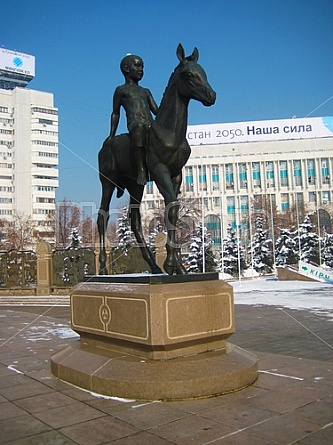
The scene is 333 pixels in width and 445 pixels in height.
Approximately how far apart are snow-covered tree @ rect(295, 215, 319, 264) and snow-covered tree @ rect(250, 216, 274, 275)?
340cm

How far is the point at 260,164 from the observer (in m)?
76.0

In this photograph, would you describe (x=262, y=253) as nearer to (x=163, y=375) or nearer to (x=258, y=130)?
(x=258, y=130)

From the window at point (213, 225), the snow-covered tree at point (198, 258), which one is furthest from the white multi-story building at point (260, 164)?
the snow-covered tree at point (198, 258)

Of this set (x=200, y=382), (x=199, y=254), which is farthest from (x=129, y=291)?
(x=199, y=254)

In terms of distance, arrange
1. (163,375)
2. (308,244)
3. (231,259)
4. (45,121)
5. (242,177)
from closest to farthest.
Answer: (163,375), (231,259), (308,244), (242,177), (45,121)

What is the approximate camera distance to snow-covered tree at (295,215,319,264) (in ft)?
154

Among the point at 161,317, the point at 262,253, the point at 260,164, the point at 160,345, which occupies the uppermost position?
the point at 260,164

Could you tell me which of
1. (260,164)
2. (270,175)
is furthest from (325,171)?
(260,164)

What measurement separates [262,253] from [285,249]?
8.36 feet

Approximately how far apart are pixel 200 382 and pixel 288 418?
972 millimetres

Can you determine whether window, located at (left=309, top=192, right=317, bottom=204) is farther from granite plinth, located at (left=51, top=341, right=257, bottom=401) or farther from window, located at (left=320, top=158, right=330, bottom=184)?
granite plinth, located at (left=51, top=341, right=257, bottom=401)

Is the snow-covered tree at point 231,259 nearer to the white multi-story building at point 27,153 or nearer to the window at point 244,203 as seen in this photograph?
the window at point 244,203

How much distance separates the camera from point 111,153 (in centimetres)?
688

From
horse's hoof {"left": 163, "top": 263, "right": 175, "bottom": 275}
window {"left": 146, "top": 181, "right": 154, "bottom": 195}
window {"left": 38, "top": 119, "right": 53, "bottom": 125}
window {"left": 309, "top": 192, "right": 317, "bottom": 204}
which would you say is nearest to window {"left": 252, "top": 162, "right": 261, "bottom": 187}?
window {"left": 309, "top": 192, "right": 317, "bottom": 204}
